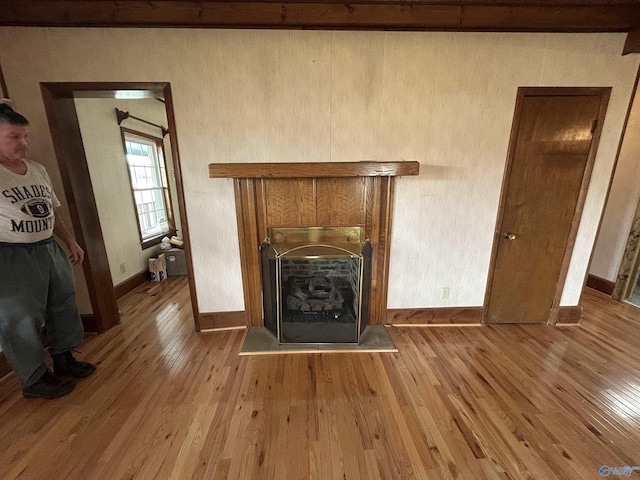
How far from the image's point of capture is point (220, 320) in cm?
226

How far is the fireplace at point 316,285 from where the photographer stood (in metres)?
2.01

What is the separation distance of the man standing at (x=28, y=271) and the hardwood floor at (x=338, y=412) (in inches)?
10.8

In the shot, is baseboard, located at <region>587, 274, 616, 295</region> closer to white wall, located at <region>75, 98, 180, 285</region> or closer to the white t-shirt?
the white t-shirt

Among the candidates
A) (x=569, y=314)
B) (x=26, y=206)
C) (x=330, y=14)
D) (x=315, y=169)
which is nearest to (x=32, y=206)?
(x=26, y=206)

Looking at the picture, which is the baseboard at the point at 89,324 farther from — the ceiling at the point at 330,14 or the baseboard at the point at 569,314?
the baseboard at the point at 569,314

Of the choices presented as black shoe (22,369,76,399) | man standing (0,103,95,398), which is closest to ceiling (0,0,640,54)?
man standing (0,103,95,398)

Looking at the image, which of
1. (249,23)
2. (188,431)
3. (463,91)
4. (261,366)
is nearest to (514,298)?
(463,91)

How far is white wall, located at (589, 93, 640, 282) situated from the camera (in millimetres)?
2727

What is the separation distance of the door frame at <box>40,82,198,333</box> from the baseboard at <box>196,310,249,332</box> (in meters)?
0.09

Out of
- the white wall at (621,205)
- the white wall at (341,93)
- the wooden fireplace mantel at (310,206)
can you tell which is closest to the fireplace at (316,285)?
the wooden fireplace mantel at (310,206)

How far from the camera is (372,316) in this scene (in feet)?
7.61

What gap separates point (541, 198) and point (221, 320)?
2.91m

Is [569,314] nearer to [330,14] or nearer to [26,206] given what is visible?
[330,14]

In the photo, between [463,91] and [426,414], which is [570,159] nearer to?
[463,91]
